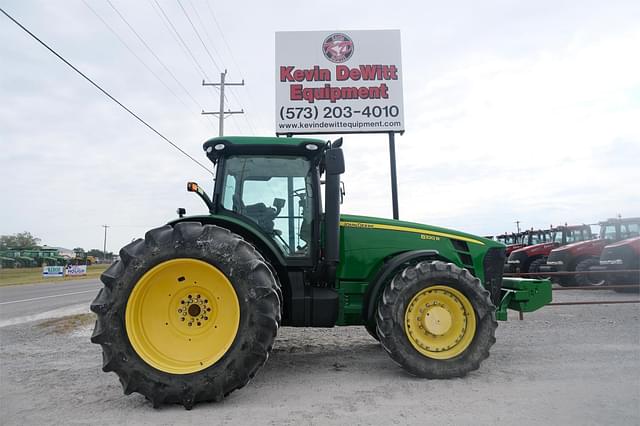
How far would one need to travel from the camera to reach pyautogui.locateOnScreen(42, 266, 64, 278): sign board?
30750 mm

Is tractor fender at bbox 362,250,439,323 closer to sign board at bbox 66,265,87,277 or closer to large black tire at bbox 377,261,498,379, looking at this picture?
large black tire at bbox 377,261,498,379

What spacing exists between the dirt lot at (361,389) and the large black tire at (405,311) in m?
0.13

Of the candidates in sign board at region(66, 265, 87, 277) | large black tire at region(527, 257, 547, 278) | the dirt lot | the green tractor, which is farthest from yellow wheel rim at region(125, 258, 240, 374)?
sign board at region(66, 265, 87, 277)

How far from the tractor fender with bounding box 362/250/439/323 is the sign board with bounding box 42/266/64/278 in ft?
109

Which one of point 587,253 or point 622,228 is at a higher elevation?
point 622,228

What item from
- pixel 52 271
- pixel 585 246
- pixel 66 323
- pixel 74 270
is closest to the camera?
pixel 66 323

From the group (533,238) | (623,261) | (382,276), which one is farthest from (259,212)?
(533,238)

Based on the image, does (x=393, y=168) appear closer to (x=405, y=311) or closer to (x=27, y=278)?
(x=405, y=311)

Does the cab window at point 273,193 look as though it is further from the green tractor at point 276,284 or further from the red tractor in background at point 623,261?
the red tractor in background at point 623,261

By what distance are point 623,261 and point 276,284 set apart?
1156 cm

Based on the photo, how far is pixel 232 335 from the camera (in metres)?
3.48

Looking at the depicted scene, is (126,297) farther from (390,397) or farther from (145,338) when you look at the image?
(390,397)

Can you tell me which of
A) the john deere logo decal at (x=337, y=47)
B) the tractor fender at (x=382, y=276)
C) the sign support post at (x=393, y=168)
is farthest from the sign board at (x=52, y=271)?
the tractor fender at (x=382, y=276)

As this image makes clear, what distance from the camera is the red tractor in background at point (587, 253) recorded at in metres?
12.5
